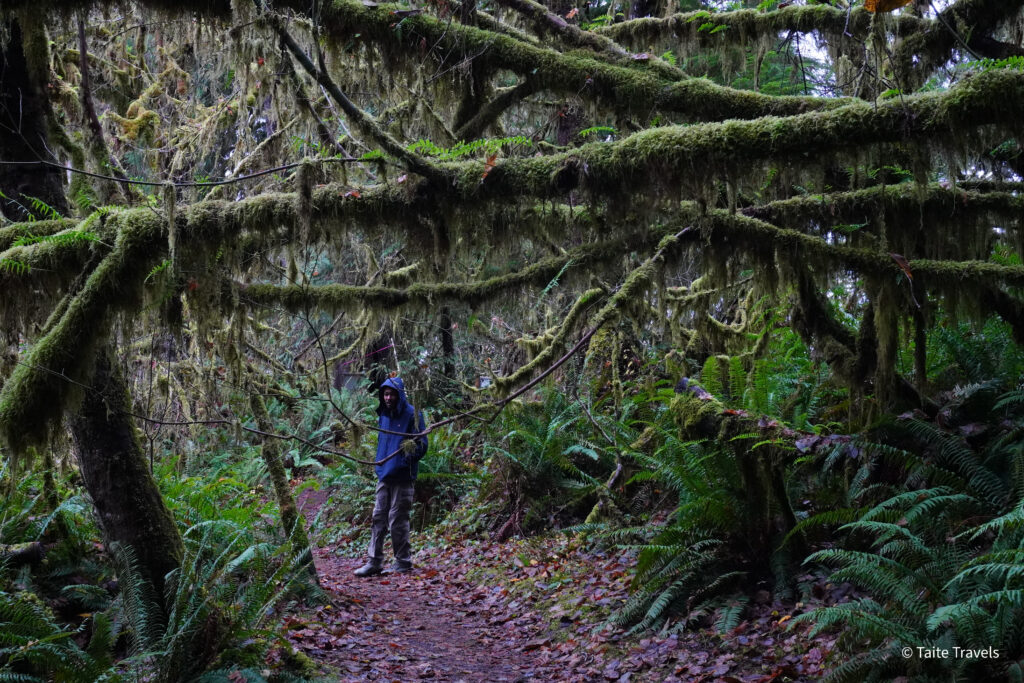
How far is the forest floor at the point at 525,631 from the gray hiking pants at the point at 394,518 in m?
0.31

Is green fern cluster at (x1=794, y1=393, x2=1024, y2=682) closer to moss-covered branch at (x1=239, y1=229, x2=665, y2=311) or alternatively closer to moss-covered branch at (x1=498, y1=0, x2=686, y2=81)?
moss-covered branch at (x1=239, y1=229, x2=665, y2=311)

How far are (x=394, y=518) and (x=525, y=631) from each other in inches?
107

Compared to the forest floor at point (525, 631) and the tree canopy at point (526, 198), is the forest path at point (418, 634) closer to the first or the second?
the forest floor at point (525, 631)

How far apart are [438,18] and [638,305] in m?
3.01

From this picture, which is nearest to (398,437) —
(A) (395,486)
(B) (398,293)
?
(A) (395,486)

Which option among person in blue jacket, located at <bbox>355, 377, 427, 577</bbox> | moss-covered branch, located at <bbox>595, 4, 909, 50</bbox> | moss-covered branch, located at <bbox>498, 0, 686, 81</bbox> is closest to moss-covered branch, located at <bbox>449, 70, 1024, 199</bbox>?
moss-covered branch, located at <bbox>498, 0, 686, 81</bbox>

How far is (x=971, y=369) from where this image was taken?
586 cm

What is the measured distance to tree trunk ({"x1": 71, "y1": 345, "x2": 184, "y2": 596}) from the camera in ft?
16.8

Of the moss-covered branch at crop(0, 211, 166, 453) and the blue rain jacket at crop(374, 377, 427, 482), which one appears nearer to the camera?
the moss-covered branch at crop(0, 211, 166, 453)

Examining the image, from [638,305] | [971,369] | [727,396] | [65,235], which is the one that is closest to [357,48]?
[65,235]

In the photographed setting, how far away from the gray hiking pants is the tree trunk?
349 centimetres

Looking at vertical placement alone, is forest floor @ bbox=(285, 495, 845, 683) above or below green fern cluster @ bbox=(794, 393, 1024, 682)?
below

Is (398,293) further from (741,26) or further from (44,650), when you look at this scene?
(741,26)

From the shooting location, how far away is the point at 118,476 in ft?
16.9
